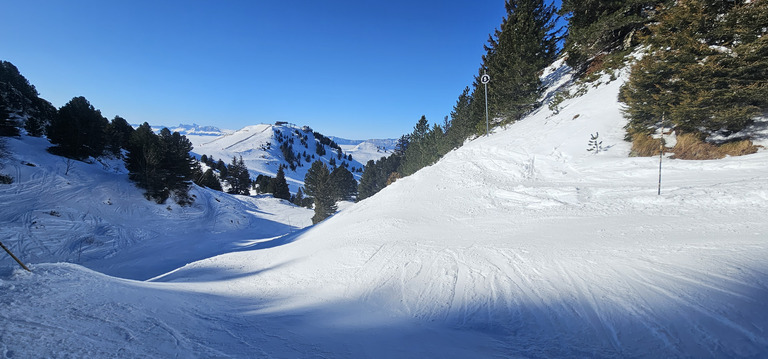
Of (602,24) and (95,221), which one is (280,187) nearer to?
(95,221)

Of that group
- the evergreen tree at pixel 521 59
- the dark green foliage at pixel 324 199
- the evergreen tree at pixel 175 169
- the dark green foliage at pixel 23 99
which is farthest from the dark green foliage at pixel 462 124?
the dark green foliage at pixel 23 99

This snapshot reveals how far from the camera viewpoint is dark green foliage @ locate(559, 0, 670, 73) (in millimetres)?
17250

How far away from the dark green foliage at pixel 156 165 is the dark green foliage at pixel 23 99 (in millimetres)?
10890

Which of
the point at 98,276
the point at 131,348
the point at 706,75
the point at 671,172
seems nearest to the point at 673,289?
the point at 131,348

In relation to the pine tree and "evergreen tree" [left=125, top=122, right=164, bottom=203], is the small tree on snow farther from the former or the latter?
"evergreen tree" [left=125, top=122, right=164, bottom=203]

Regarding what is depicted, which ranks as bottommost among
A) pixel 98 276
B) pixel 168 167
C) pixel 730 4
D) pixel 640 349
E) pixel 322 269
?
pixel 322 269

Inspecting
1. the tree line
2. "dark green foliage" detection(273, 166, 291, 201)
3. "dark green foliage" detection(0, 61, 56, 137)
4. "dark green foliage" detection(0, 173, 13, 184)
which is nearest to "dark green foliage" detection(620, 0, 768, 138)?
the tree line

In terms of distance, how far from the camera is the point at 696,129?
995 centimetres

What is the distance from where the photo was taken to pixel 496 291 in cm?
493

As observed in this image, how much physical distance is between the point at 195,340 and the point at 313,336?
64.7 inches

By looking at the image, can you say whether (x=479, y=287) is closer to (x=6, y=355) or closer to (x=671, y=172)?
(x=6, y=355)

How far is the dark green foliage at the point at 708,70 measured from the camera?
8.38 meters

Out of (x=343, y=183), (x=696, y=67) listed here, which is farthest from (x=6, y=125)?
(x=343, y=183)

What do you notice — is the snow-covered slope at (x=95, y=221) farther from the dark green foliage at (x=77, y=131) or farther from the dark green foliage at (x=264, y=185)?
the dark green foliage at (x=264, y=185)
